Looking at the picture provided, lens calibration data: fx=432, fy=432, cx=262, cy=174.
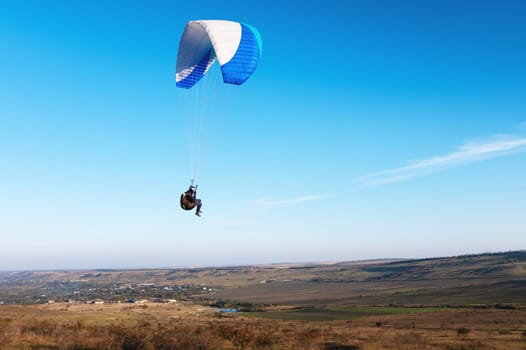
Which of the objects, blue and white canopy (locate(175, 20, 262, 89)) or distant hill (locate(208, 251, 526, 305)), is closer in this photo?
blue and white canopy (locate(175, 20, 262, 89))

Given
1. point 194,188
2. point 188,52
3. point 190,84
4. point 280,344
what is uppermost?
point 188,52

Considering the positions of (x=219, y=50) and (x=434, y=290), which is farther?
(x=434, y=290)

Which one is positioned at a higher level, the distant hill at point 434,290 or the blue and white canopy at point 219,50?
the blue and white canopy at point 219,50

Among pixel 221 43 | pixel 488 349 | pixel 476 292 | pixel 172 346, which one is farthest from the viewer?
pixel 476 292

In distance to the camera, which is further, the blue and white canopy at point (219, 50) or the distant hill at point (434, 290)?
the distant hill at point (434, 290)

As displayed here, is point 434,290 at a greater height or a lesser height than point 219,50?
lesser

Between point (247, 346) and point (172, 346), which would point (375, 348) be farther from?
point (172, 346)

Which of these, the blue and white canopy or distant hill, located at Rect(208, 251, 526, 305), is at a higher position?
the blue and white canopy

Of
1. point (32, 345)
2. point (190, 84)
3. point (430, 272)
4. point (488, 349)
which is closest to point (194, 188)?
point (190, 84)
